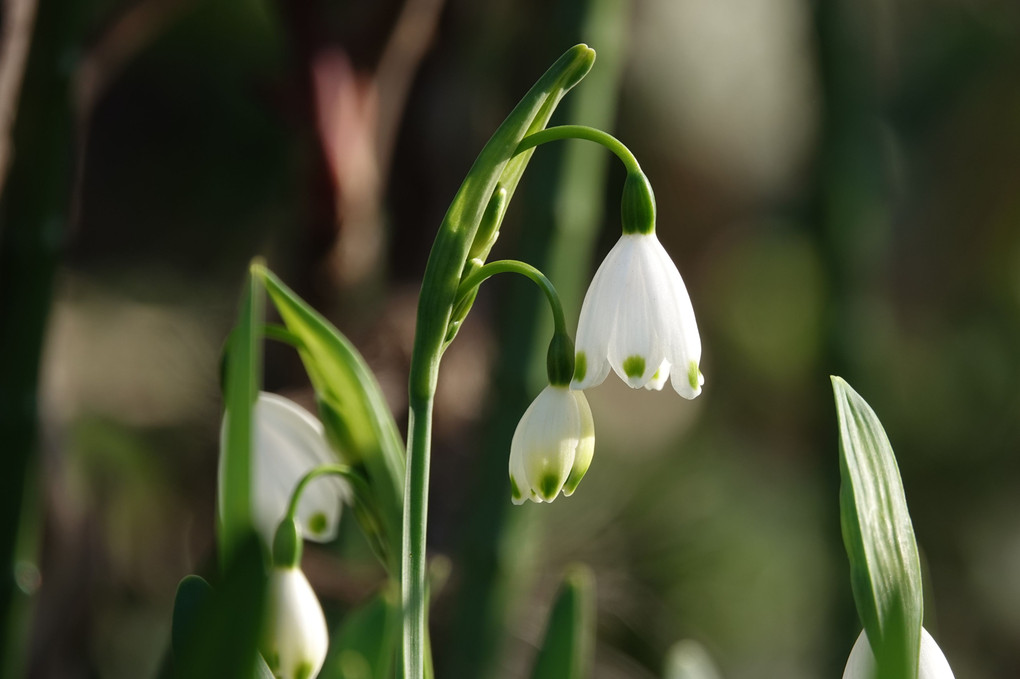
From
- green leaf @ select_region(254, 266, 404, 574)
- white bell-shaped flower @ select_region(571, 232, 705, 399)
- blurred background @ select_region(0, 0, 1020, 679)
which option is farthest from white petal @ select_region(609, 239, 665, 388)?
blurred background @ select_region(0, 0, 1020, 679)

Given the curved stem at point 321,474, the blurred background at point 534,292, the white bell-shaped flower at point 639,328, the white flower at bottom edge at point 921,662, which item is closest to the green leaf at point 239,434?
the curved stem at point 321,474

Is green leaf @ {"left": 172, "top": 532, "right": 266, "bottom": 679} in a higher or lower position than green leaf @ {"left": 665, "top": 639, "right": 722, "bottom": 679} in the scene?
higher

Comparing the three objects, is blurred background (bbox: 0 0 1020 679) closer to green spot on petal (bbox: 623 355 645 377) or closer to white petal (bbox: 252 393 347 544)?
white petal (bbox: 252 393 347 544)

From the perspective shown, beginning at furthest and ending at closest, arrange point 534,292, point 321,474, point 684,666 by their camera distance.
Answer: point 534,292
point 684,666
point 321,474

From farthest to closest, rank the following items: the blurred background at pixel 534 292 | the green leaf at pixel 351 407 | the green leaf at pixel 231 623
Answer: the blurred background at pixel 534 292 → the green leaf at pixel 351 407 → the green leaf at pixel 231 623

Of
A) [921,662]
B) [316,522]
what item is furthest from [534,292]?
[921,662]

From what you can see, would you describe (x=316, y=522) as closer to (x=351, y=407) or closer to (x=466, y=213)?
(x=351, y=407)

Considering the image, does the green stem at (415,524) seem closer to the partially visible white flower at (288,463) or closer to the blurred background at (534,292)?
the partially visible white flower at (288,463)
